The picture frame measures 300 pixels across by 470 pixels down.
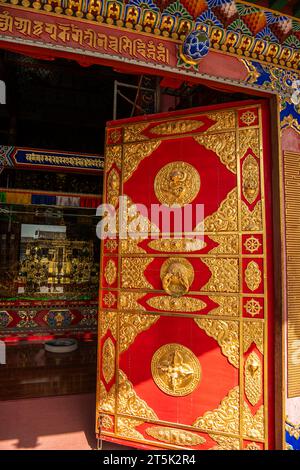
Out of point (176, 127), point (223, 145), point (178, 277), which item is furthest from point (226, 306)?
point (176, 127)

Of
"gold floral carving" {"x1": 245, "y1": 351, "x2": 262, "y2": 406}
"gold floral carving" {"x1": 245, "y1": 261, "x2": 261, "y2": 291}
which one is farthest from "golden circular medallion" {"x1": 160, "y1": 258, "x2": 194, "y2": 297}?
"gold floral carving" {"x1": 245, "y1": 351, "x2": 262, "y2": 406}

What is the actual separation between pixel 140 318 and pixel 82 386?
184 cm

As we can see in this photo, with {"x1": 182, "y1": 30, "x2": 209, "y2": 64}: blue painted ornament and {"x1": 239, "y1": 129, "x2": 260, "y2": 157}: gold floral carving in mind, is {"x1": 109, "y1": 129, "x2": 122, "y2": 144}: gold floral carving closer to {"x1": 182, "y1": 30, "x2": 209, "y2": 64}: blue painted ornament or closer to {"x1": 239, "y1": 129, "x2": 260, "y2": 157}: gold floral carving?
{"x1": 182, "y1": 30, "x2": 209, "y2": 64}: blue painted ornament

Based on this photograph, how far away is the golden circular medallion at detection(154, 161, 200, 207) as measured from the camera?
8.38 feet

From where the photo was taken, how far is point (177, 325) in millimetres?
2492

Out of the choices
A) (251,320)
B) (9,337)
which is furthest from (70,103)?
(251,320)

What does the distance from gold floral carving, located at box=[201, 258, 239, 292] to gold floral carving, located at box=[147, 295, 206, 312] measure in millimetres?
121

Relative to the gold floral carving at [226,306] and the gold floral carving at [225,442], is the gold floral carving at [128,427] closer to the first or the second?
the gold floral carving at [225,442]

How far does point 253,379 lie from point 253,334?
12.0 inches

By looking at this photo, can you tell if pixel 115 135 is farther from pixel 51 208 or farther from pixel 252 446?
pixel 51 208

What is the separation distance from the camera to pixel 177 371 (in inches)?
95.8

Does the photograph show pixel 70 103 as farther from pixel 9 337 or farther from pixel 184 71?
pixel 184 71

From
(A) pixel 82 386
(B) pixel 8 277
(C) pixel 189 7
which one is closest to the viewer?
(C) pixel 189 7

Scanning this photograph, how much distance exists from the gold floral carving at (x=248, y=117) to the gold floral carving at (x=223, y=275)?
3.38 ft
